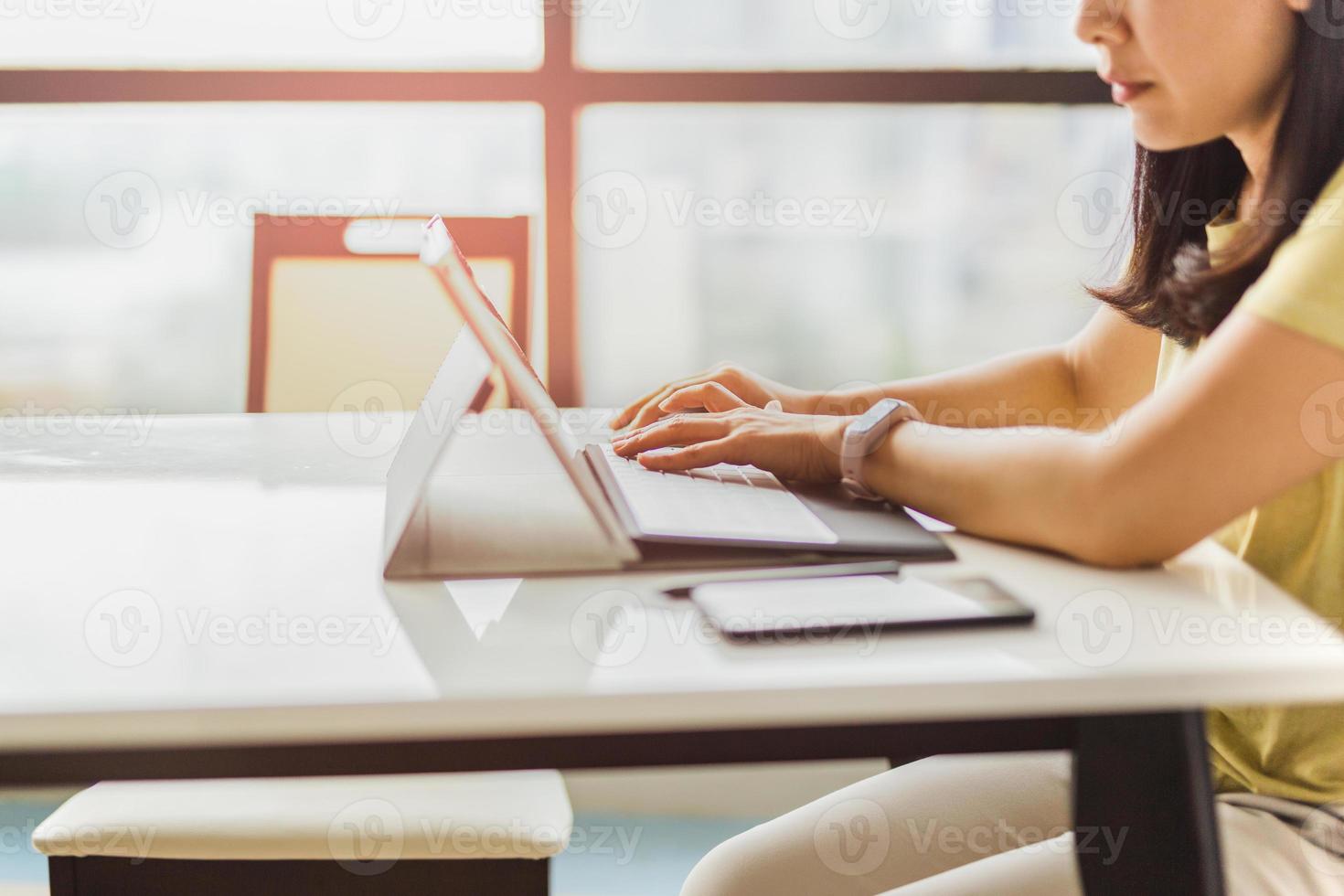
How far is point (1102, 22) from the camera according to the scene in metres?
0.89

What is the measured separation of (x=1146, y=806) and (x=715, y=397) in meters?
0.60

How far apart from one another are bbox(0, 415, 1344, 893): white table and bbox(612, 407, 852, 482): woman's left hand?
0.20 meters

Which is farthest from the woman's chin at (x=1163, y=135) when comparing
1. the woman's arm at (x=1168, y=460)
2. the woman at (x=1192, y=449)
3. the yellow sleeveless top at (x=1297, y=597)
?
the woman's arm at (x=1168, y=460)

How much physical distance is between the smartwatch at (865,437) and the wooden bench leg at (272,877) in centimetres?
48

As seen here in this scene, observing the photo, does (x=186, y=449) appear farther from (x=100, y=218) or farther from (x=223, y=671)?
(x=100, y=218)

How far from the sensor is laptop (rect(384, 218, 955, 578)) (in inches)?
27.5

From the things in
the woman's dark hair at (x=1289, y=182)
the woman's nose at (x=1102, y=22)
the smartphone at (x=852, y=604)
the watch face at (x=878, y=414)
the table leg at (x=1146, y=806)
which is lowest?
the table leg at (x=1146, y=806)

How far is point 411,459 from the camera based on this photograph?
2.87ft

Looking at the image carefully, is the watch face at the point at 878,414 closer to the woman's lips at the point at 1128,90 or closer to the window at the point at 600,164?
the woman's lips at the point at 1128,90

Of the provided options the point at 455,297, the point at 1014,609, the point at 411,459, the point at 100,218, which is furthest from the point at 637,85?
the point at 1014,609

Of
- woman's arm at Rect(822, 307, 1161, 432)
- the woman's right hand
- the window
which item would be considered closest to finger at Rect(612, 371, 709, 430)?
the woman's right hand

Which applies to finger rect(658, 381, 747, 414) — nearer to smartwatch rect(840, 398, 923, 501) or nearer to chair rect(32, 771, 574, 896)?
smartwatch rect(840, 398, 923, 501)

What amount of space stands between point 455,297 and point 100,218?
6.11 ft

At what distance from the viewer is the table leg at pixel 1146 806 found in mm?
585
